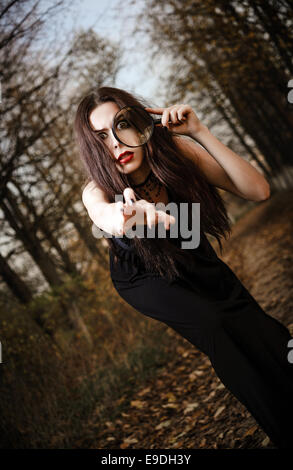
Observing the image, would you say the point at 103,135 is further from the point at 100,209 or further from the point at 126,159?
the point at 100,209

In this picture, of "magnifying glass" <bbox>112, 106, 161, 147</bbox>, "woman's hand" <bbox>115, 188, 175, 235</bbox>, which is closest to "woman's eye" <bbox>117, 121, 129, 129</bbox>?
"magnifying glass" <bbox>112, 106, 161, 147</bbox>

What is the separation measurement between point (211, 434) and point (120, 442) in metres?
1.20

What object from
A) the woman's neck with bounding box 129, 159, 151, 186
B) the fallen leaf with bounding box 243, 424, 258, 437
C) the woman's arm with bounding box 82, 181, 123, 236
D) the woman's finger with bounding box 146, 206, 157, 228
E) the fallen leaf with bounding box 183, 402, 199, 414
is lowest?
the fallen leaf with bounding box 183, 402, 199, 414

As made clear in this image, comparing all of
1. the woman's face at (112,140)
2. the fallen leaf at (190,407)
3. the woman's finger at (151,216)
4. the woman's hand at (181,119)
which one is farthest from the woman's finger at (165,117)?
the fallen leaf at (190,407)

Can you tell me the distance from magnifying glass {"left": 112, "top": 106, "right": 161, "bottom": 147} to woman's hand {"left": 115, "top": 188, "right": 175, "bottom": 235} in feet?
1.85

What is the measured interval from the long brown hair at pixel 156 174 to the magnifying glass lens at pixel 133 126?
72 mm

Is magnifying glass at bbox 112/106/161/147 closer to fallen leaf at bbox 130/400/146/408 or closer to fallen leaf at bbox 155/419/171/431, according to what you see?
fallen leaf at bbox 155/419/171/431

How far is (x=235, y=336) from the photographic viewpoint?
1.67 metres

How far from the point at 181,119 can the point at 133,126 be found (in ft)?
0.94

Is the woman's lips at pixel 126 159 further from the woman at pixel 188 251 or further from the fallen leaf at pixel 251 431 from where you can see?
the fallen leaf at pixel 251 431

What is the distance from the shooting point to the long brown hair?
181cm

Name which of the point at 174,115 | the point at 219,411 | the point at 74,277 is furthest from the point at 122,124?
the point at 74,277

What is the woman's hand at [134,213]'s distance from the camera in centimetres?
Result: 131
